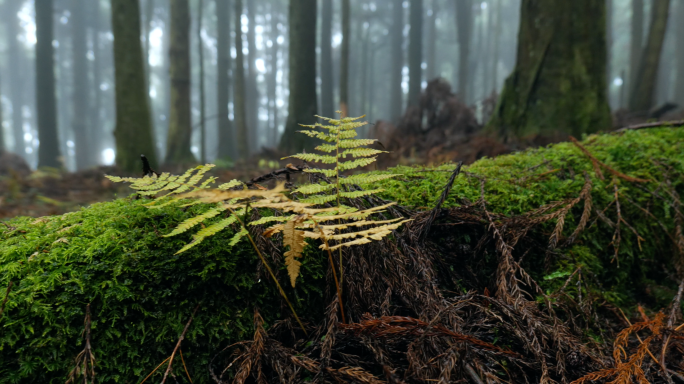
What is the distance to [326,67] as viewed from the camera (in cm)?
1770

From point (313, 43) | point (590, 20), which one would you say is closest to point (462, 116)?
point (590, 20)

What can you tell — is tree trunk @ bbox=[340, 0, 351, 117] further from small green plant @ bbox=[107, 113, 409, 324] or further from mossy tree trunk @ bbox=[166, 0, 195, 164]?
small green plant @ bbox=[107, 113, 409, 324]

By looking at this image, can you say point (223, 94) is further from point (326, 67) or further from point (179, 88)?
point (179, 88)

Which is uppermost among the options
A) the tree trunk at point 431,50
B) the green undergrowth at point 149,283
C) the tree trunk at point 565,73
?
the tree trunk at point 431,50

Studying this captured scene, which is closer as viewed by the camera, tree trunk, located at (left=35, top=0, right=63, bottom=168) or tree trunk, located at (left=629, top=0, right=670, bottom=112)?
tree trunk, located at (left=629, top=0, right=670, bottom=112)

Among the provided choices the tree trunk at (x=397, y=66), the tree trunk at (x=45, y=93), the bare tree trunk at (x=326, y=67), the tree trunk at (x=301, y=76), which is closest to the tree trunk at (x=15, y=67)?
the tree trunk at (x=45, y=93)

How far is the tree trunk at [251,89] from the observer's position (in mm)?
26858

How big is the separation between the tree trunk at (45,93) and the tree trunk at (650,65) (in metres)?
18.7

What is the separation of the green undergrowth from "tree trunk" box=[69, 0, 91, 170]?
2927 cm

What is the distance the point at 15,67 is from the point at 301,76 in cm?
5083

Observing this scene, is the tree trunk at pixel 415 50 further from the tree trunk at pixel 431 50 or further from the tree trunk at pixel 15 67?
the tree trunk at pixel 15 67

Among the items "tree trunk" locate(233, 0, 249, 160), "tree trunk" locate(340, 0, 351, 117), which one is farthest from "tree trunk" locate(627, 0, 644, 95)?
"tree trunk" locate(233, 0, 249, 160)

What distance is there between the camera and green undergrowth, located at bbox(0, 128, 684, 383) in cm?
134

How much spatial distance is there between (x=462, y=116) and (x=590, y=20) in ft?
9.81
